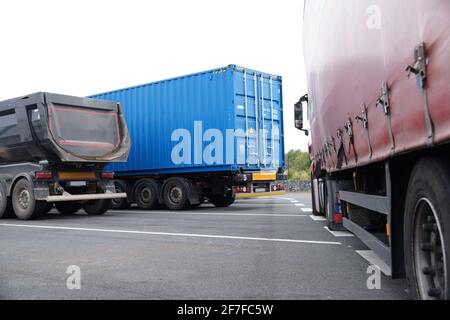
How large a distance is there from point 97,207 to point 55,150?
2.50 meters

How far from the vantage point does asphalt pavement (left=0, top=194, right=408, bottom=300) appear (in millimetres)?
3857

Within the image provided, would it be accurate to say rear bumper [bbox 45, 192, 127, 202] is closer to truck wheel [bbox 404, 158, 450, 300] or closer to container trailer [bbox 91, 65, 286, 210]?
container trailer [bbox 91, 65, 286, 210]

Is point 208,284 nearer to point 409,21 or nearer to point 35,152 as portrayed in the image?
point 409,21

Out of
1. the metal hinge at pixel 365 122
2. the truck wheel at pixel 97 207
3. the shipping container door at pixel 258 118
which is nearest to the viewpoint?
the metal hinge at pixel 365 122

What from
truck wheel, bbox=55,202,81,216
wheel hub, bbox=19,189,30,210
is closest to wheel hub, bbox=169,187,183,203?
truck wheel, bbox=55,202,81,216

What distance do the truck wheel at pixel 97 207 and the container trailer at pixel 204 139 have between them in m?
1.87

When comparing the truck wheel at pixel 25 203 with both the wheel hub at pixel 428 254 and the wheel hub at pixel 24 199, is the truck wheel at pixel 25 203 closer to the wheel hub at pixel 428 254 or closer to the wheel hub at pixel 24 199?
the wheel hub at pixel 24 199

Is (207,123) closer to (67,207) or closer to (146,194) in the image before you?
(146,194)

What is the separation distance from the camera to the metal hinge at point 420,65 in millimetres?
2211

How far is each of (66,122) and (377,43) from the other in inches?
367

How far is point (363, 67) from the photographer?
345 centimetres

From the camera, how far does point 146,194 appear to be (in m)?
14.4

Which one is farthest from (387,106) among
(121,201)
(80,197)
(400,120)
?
(121,201)

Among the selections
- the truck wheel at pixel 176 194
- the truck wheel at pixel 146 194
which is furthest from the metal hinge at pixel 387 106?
the truck wheel at pixel 146 194
